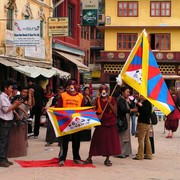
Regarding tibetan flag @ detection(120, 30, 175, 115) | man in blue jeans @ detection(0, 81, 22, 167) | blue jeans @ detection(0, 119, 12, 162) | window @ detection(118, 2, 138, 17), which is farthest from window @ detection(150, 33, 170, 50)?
blue jeans @ detection(0, 119, 12, 162)

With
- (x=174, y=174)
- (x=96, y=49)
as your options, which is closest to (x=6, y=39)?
(x=174, y=174)

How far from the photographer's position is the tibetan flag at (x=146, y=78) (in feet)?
37.3

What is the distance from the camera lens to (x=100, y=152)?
440 inches

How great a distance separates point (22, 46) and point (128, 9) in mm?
26497

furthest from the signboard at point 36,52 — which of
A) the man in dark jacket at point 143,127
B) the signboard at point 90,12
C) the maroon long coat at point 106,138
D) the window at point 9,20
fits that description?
the maroon long coat at point 106,138

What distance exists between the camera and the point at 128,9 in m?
47.0

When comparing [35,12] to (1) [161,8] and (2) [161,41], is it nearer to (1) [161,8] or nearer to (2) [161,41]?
(2) [161,41]

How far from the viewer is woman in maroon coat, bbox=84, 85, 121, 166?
11.2 metres

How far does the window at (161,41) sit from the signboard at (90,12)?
1505 cm

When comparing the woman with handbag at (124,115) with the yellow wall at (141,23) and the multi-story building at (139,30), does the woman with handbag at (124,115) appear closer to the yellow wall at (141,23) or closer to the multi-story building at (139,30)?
the multi-story building at (139,30)

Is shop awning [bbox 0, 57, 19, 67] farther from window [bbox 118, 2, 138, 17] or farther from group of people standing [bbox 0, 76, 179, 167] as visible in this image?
window [bbox 118, 2, 138, 17]

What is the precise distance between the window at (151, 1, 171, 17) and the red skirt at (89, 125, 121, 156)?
36631 millimetres

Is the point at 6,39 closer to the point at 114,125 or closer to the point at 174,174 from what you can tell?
the point at 114,125

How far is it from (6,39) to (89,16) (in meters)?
9.87
